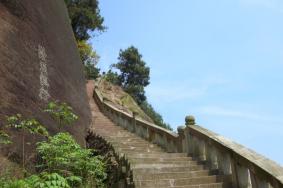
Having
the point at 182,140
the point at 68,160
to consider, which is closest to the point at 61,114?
the point at 68,160

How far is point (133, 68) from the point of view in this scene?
4012 cm

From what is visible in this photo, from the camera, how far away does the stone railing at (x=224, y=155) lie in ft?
22.8

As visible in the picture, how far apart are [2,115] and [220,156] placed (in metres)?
4.92

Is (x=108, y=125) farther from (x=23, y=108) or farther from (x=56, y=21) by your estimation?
(x=23, y=108)

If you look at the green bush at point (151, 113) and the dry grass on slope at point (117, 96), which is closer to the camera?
the dry grass on slope at point (117, 96)

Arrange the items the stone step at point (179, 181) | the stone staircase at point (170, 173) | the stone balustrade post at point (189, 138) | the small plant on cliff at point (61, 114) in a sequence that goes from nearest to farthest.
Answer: the stone step at point (179, 181) → the stone staircase at point (170, 173) → the small plant on cliff at point (61, 114) → the stone balustrade post at point (189, 138)

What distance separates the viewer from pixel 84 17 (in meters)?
32.6

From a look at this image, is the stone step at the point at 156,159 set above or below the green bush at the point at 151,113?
below

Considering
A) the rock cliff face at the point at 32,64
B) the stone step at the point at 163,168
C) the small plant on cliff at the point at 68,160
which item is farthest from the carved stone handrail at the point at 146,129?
the small plant on cliff at the point at 68,160

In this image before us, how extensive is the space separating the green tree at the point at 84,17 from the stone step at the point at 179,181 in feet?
84.5

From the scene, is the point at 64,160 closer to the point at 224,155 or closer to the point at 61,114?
the point at 61,114

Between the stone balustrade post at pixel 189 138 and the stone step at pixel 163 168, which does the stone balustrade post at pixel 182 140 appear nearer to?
the stone balustrade post at pixel 189 138

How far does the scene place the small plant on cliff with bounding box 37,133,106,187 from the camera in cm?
766

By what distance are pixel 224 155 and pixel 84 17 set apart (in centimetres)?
2576
